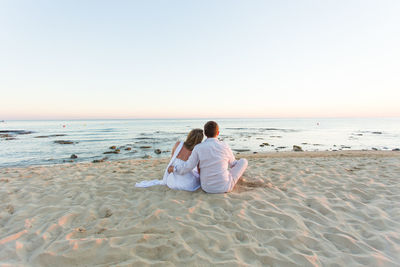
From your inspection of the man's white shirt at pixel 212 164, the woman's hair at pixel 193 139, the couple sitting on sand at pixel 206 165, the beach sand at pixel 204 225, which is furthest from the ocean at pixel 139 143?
the man's white shirt at pixel 212 164

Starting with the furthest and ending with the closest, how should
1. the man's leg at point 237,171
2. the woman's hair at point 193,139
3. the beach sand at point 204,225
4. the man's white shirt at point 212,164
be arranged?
the woman's hair at point 193,139 → the man's leg at point 237,171 → the man's white shirt at point 212,164 → the beach sand at point 204,225

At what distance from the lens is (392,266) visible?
224cm

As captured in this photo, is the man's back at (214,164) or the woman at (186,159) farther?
the woman at (186,159)

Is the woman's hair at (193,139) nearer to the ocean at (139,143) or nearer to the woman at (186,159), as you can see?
the woman at (186,159)

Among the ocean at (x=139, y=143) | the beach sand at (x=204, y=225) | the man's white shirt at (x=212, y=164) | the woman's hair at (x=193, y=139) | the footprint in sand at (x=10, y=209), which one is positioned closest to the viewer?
the beach sand at (x=204, y=225)

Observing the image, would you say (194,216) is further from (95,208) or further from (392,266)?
(392,266)

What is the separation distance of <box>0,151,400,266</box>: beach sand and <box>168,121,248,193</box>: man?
226 mm

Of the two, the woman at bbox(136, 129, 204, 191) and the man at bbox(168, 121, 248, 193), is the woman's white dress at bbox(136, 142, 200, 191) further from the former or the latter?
the man at bbox(168, 121, 248, 193)

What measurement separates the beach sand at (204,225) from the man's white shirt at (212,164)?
0.72 feet

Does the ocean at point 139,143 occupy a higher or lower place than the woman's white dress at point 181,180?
lower

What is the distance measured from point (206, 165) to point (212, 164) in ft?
0.43

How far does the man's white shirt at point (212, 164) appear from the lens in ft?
13.7

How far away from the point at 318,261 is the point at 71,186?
5.35m

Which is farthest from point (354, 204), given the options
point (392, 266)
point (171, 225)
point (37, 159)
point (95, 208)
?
point (37, 159)
